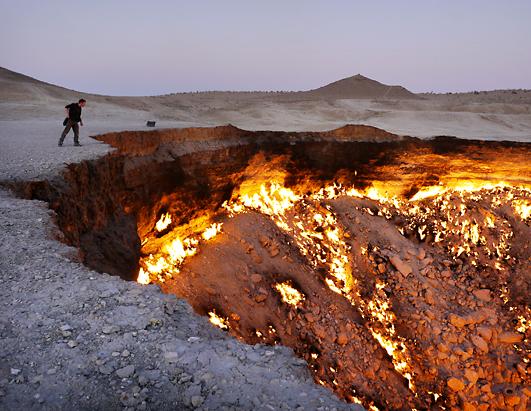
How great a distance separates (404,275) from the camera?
9.96 meters

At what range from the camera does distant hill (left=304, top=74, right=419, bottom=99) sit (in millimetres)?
39922

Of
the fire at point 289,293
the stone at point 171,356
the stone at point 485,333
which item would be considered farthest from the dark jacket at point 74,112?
the stone at point 485,333

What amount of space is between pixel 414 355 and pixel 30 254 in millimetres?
7588

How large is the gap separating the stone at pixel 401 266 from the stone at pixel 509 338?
2.26 meters

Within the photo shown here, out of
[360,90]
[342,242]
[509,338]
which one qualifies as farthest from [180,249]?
[360,90]

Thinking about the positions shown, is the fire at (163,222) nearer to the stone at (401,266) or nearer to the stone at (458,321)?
the stone at (401,266)

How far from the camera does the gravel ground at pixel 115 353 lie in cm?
232

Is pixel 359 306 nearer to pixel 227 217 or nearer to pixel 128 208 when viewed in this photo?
pixel 227 217

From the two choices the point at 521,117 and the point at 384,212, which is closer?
the point at 384,212

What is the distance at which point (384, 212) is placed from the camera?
39.6 ft

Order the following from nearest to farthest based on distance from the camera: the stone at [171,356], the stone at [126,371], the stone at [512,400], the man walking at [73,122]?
the stone at [126,371] → the stone at [171,356] → the man walking at [73,122] → the stone at [512,400]

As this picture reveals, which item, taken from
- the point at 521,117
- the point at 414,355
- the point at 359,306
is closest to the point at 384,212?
the point at 359,306

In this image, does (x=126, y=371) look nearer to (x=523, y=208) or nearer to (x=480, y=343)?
(x=480, y=343)

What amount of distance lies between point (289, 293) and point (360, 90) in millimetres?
36397
